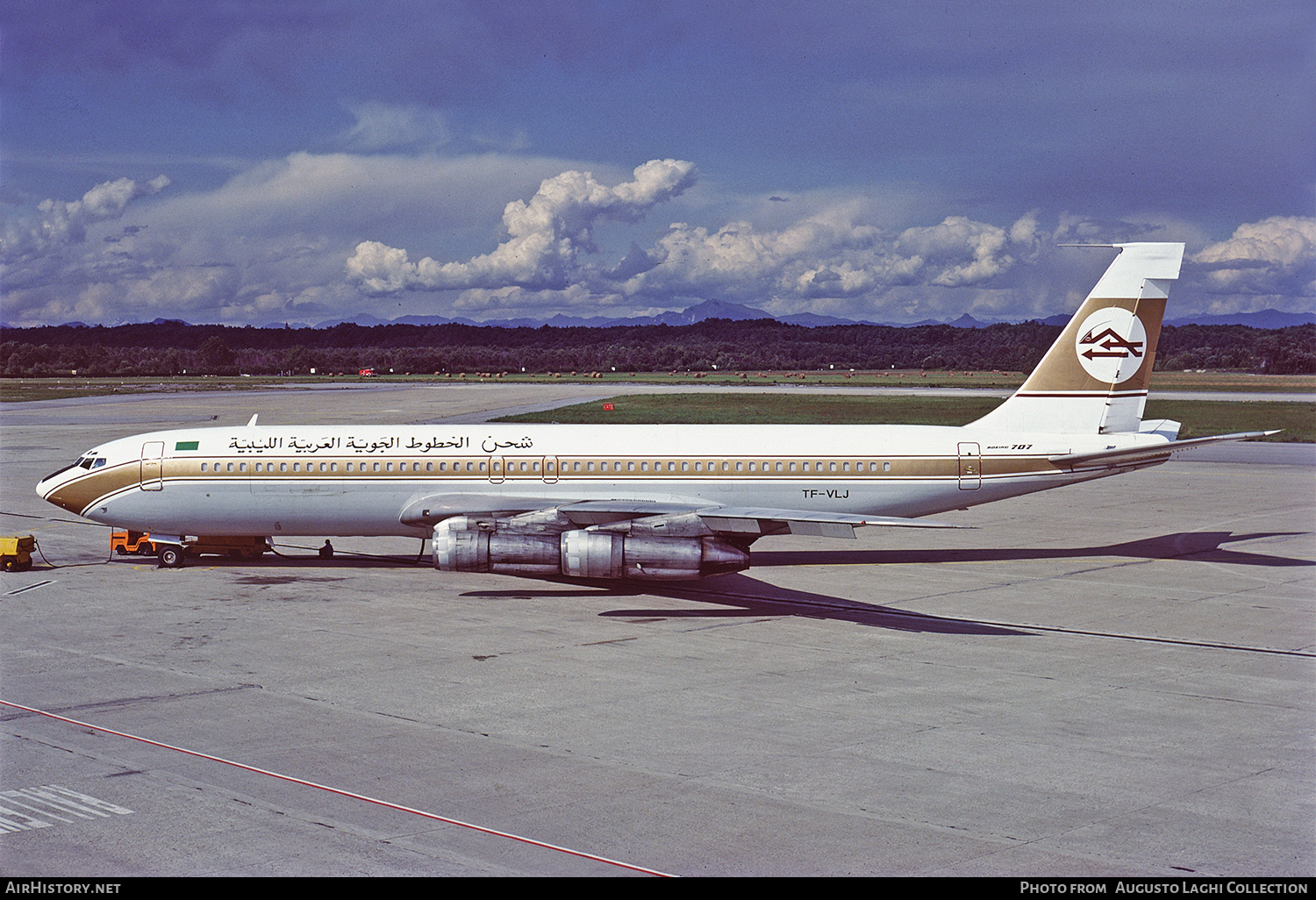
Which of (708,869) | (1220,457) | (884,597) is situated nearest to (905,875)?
(708,869)

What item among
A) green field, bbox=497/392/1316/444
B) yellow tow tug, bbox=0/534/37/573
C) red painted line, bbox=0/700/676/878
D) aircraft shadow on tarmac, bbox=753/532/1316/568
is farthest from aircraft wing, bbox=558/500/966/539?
green field, bbox=497/392/1316/444

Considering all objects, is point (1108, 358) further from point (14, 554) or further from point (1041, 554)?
point (14, 554)

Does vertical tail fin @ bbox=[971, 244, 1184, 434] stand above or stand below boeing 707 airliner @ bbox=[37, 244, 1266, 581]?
above

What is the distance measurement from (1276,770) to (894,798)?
612 centimetres

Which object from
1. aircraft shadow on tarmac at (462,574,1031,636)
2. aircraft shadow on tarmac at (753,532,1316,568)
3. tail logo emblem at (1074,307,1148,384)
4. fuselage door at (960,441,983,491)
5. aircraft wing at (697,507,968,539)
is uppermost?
tail logo emblem at (1074,307,1148,384)

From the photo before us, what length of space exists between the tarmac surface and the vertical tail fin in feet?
15.6

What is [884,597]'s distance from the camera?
3100 cm

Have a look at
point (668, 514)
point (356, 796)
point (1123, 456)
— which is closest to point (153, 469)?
point (668, 514)

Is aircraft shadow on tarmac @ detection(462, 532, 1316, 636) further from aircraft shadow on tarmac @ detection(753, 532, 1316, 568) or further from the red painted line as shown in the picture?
the red painted line

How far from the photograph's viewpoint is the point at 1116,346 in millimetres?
35031

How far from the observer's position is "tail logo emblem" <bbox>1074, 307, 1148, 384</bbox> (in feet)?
114

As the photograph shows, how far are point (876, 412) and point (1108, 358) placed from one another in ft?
195

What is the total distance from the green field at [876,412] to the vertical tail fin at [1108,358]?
140 feet

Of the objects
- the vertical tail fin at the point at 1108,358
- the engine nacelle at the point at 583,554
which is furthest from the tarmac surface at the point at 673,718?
the vertical tail fin at the point at 1108,358
